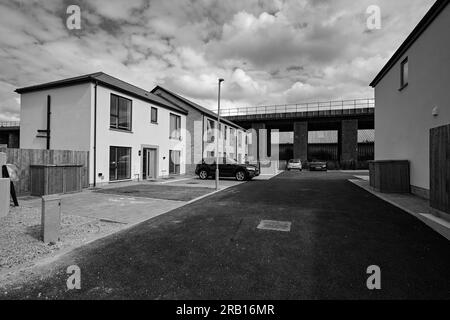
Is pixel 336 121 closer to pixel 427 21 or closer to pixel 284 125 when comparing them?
pixel 284 125

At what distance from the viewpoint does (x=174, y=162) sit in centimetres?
1966

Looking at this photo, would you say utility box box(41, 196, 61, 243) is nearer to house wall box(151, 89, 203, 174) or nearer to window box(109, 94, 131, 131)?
window box(109, 94, 131, 131)

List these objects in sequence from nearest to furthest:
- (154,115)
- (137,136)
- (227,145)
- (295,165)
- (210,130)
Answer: (137,136) < (154,115) < (210,130) < (227,145) < (295,165)

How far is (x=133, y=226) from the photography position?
571 cm

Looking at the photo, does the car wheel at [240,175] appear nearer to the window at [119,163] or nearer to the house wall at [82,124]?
the house wall at [82,124]

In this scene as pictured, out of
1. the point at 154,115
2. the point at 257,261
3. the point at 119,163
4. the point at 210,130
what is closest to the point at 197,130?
the point at 210,130

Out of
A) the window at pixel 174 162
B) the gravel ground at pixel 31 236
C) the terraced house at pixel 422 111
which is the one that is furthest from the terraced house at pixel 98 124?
the terraced house at pixel 422 111

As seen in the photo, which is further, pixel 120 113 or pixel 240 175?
pixel 240 175

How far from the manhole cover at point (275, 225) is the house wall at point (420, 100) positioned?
6.37 meters

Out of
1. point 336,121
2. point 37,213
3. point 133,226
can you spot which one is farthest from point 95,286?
point 336,121

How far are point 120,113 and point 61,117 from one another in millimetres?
3064

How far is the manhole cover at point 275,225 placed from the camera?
5.34m

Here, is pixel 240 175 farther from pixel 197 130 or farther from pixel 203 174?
pixel 197 130

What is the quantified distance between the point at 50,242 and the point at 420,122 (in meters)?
12.3
